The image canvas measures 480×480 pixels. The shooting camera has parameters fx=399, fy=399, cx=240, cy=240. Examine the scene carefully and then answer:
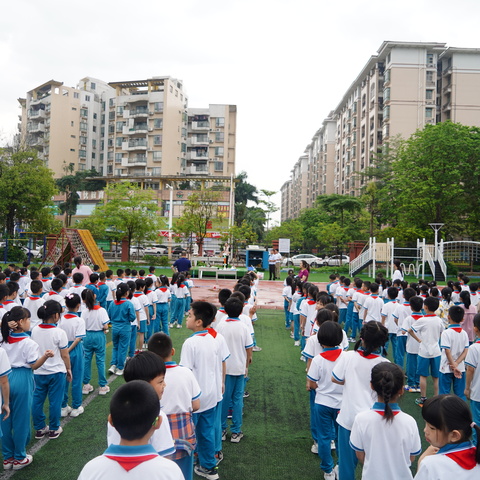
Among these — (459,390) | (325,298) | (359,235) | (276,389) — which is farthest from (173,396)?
(359,235)

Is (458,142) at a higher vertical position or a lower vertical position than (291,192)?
lower

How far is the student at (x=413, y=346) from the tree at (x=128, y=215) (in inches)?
936

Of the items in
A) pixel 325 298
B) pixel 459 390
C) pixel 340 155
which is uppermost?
pixel 340 155

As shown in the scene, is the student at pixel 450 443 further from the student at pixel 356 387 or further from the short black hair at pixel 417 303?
the short black hair at pixel 417 303

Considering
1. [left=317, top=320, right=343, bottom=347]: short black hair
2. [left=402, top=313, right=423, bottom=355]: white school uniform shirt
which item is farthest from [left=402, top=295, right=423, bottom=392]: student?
[left=317, top=320, right=343, bottom=347]: short black hair

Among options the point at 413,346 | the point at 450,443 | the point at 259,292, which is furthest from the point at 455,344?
the point at 259,292

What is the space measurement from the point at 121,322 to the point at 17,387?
2761 millimetres

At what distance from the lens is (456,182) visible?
28.1 meters

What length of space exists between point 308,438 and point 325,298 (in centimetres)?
183

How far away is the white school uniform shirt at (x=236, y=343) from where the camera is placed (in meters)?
4.53

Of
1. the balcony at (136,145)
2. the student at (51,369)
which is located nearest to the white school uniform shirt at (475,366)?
the student at (51,369)

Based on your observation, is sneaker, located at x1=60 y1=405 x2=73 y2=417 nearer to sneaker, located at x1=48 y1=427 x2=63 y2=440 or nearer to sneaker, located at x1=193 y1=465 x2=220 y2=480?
sneaker, located at x1=48 y1=427 x2=63 y2=440

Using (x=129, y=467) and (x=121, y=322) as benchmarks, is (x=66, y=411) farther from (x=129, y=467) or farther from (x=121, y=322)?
(x=129, y=467)

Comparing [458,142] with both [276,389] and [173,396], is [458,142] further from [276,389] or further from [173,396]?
[173,396]
